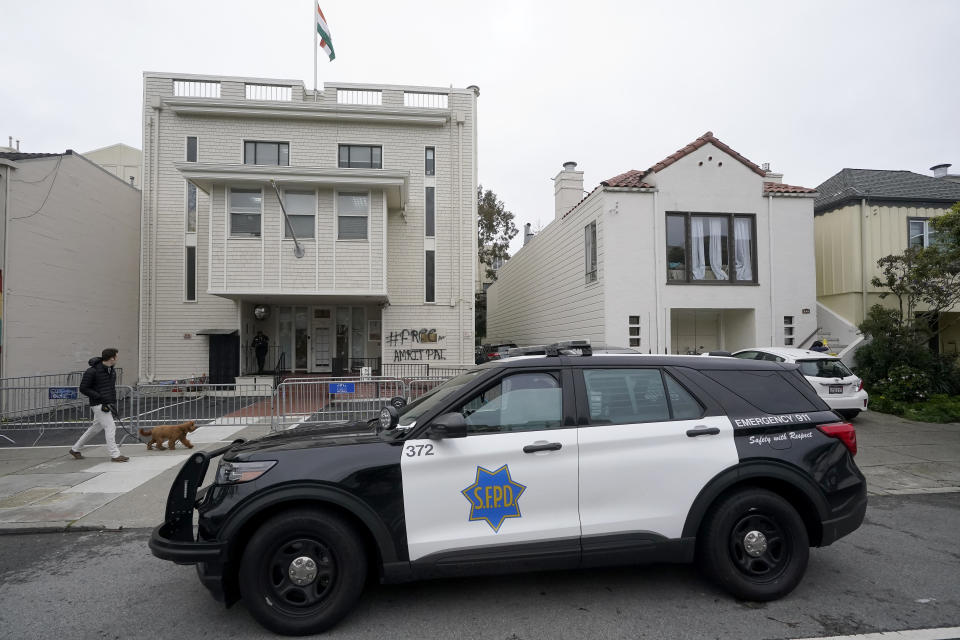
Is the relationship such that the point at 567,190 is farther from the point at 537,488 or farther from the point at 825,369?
the point at 537,488

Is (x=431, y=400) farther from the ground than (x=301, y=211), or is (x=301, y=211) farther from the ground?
(x=301, y=211)

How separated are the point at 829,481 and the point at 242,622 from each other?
4115mm

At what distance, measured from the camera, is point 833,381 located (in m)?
10.2

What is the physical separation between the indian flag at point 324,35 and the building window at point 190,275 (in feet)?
26.1

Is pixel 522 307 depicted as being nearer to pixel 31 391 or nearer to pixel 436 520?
pixel 31 391

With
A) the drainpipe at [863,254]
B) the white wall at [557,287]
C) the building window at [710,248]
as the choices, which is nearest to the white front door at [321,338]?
the white wall at [557,287]

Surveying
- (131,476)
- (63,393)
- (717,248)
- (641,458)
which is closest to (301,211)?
(63,393)

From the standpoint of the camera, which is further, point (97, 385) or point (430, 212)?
point (430, 212)

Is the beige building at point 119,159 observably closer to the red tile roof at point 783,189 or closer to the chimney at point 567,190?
the chimney at point 567,190

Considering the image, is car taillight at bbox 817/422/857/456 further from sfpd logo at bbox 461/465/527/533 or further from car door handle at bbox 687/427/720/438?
sfpd logo at bbox 461/465/527/533

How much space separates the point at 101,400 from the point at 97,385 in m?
0.26

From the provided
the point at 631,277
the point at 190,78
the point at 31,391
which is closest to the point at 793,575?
the point at 631,277

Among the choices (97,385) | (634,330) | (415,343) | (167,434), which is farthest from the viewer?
(415,343)

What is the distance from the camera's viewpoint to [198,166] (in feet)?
45.7
